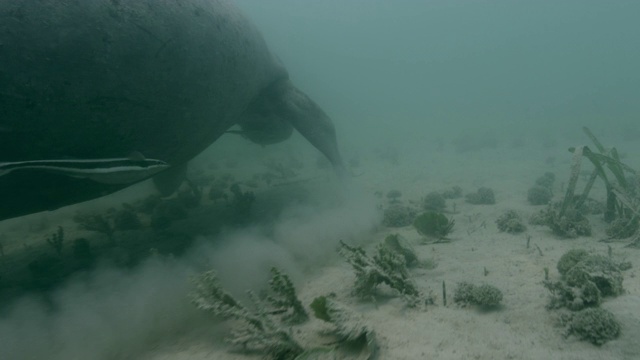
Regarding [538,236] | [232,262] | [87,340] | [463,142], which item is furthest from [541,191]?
[463,142]

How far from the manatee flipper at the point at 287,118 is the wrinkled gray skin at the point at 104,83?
2683 mm

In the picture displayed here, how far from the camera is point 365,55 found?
19738 centimetres

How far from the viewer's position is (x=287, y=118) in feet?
28.6

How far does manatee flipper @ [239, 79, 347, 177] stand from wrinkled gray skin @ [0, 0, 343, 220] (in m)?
2.68

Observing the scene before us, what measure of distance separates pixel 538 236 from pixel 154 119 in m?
6.13

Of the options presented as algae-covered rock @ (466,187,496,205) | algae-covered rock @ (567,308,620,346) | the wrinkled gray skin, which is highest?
the wrinkled gray skin

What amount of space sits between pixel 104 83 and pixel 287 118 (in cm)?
542

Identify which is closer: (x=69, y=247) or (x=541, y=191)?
(x=69, y=247)

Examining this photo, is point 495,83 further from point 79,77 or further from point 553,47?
point 79,77

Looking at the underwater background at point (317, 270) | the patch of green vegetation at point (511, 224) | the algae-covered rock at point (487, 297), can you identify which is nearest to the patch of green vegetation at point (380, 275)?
the underwater background at point (317, 270)

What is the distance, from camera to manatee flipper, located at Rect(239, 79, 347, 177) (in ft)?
→ 27.6

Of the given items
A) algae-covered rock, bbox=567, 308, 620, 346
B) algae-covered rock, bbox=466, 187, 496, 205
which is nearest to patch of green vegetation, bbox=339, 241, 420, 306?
algae-covered rock, bbox=567, 308, 620, 346

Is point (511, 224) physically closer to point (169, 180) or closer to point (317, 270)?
point (317, 270)

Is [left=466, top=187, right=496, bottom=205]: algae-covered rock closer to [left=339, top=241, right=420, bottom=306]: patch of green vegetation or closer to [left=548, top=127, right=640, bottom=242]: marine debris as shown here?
[left=548, top=127, right=640, bottom=242]: marine debris
